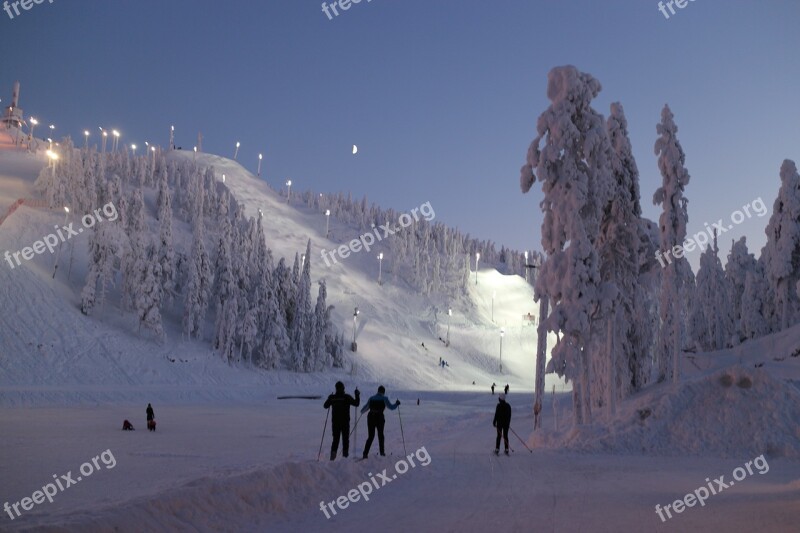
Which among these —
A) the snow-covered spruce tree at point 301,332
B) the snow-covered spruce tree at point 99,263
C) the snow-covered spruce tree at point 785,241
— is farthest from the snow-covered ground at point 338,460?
the snow-covered spruce tree at point 301,332

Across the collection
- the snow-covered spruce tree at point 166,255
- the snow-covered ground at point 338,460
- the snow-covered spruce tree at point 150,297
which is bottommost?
the snow-covered ground at point 338,460

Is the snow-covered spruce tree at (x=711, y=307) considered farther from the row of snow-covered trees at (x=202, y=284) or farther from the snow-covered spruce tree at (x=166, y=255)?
the snow-covered spruce tree at (x=166, y=255)

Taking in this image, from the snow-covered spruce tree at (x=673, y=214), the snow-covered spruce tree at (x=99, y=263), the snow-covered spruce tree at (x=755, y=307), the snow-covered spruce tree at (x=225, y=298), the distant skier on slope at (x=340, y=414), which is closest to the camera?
the distant skier on slope at (x=340, y=414)

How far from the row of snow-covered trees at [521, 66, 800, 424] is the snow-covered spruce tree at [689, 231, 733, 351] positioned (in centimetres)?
3259

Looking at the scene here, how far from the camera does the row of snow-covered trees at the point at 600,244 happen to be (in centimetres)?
2278

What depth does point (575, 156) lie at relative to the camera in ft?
78.9

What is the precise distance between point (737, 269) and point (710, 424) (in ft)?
179

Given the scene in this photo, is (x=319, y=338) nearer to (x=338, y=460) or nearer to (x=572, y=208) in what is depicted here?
(x=572, y=208)

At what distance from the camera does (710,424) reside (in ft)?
62.6

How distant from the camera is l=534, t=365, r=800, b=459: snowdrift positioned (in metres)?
18.1

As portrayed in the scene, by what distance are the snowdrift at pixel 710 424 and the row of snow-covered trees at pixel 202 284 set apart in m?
51.6

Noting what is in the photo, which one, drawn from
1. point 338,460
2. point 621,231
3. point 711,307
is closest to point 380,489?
point 338,460

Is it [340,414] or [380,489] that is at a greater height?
[340,414]

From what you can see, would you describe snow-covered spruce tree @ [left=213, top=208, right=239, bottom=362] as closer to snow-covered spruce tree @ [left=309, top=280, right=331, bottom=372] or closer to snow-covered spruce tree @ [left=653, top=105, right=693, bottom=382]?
snow-covered spruce tree @ [left=309, top=280, right=331, bottom=372]
